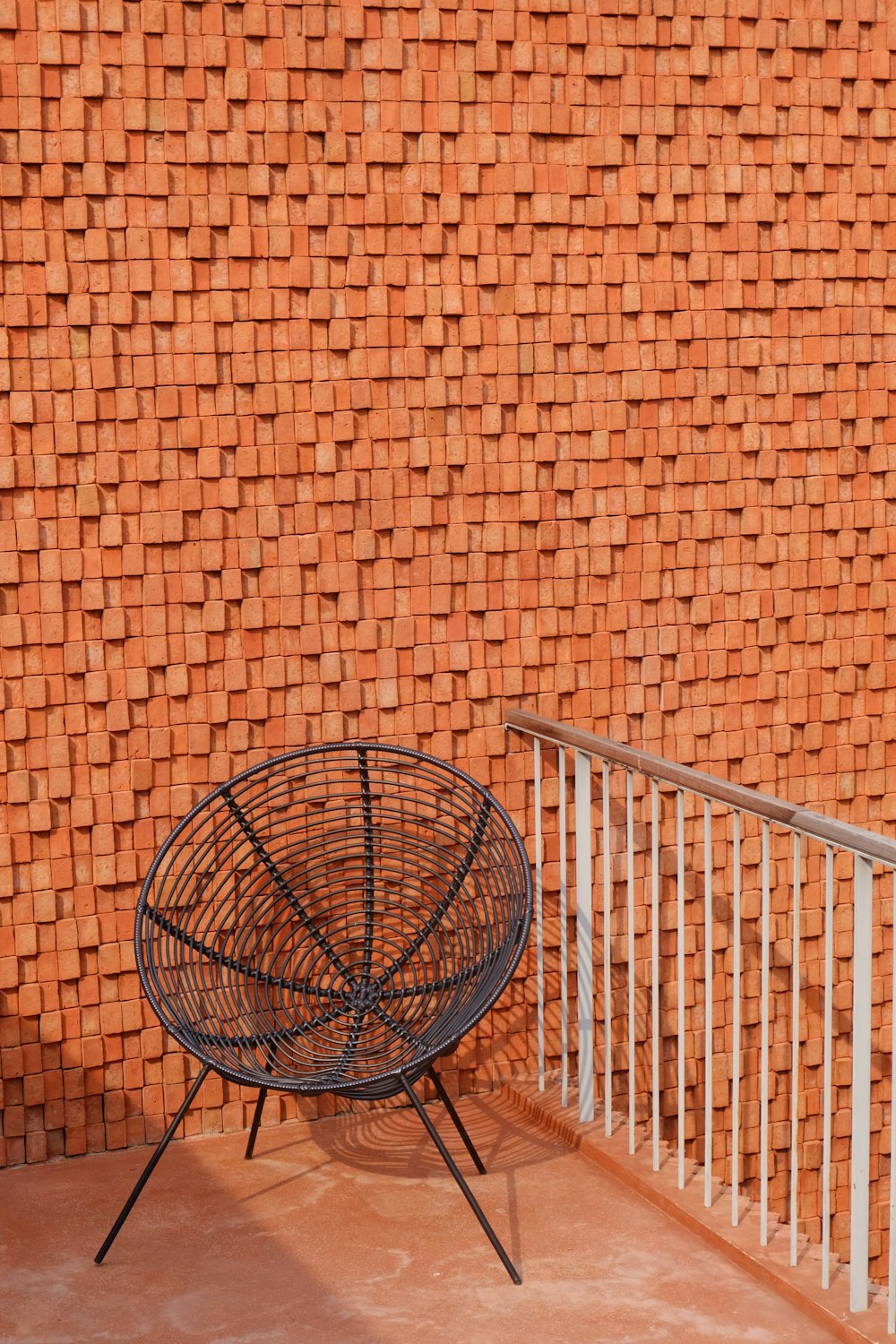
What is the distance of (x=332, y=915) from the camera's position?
330 centimetres

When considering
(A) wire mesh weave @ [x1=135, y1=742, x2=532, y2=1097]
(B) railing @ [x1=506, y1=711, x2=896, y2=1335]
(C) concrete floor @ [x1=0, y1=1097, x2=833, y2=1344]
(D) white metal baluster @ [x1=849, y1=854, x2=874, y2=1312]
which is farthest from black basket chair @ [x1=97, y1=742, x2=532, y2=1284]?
(D) white metal baluster @ [x1=849, y1=854, x2=874, y2=1312]

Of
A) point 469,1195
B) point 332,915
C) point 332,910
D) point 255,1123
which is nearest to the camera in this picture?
point 469,1195

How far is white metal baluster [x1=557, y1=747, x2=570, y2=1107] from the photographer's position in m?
3.29

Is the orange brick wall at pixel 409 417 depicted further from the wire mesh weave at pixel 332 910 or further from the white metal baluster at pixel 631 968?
the white metal baluster at pixel 631 968

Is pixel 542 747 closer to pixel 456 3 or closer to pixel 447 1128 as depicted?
pixel 447 1128

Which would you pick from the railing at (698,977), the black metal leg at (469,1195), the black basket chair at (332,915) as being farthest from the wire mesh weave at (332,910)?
the railing at (698,977)

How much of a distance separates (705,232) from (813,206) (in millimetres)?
292

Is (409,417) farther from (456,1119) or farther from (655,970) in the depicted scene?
(456,1119)

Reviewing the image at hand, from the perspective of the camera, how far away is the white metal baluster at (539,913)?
336 centimetres

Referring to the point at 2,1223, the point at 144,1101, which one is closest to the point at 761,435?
the point at 144,1101

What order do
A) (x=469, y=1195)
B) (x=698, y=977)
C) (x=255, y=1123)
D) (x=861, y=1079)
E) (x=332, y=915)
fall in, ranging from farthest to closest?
(x=698, y=977) → (x=332, y=915) → (x=255, y=1123) → (x=469, y=1195) → (x=861, y=1079)

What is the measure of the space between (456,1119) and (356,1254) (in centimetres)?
32

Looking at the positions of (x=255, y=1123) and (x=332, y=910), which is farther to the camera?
(x=332, y=910)

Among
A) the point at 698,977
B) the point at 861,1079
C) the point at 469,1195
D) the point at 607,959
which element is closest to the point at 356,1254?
the point at 469,1195
